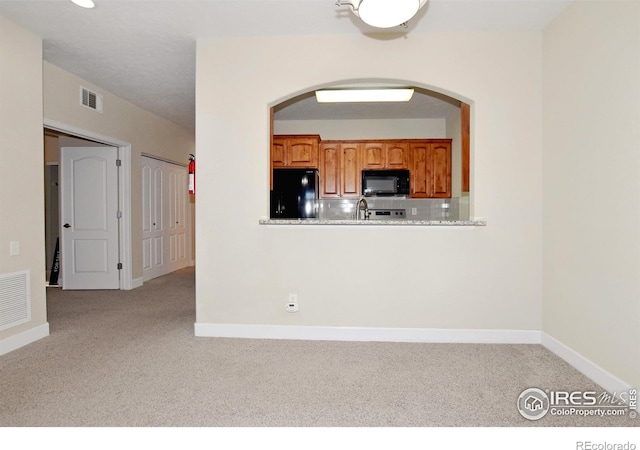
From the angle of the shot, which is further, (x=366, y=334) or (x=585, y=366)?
(x=366, y=334)

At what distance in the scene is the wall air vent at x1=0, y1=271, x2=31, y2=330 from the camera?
2.96 meters

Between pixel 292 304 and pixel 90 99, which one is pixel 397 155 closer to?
pixel 292 304

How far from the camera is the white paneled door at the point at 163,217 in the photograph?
604cm

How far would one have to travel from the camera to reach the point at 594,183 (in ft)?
7.86

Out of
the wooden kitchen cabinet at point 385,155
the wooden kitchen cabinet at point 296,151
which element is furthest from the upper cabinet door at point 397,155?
the wooden kitchen cabinet at point 296,151

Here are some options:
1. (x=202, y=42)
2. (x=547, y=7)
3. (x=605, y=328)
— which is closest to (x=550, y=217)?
(x=605, y=328)

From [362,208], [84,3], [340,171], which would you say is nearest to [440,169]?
[362,208]

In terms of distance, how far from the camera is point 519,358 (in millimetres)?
2791

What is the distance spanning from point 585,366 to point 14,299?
4304 millimetres

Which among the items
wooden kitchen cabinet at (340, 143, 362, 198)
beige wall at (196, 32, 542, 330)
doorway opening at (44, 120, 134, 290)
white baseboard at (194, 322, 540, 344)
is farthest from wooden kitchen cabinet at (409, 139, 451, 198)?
doorway opening at (44, 120, 134, 290)

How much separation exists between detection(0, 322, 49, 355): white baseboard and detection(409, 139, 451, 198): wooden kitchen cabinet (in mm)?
4823

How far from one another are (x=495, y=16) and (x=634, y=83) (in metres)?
1.22

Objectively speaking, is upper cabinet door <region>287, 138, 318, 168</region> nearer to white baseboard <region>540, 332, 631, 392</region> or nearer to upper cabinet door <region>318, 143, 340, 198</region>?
upper cabinet door <region>318, 143, 340, 198</region>
